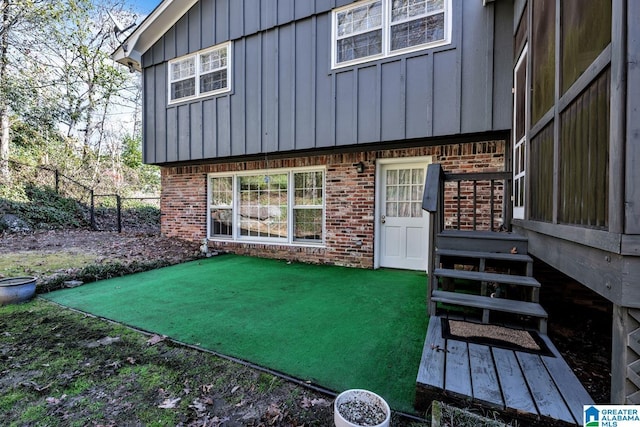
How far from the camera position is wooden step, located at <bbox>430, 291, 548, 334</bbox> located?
2.40m

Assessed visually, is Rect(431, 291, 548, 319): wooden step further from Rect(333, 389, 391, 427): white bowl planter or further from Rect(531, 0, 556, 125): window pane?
Rect(531, 0, 556, 125): window pane

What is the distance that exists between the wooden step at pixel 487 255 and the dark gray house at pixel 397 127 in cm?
12

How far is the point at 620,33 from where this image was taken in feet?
4.65

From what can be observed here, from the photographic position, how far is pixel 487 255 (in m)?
3.04

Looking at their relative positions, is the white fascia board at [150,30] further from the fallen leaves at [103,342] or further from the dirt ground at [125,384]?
the fallen leaves at [103,342]

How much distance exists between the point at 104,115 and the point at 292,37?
43.7ft

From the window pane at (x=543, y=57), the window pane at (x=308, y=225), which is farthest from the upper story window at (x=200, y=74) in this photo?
the window pane at (x=543, y=57)

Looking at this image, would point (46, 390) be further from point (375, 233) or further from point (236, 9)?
point (236, 9)

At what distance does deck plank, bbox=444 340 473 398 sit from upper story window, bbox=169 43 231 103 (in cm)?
623

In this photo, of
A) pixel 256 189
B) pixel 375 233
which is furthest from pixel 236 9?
pixel 375 233

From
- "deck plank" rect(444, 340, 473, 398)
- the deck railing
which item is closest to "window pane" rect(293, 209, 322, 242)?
the deck railing

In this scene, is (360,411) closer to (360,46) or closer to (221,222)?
(360,46)

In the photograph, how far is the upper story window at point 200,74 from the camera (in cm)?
655

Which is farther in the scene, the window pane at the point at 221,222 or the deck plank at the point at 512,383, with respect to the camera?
the window pane at the point at 221,222
